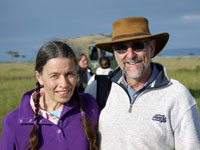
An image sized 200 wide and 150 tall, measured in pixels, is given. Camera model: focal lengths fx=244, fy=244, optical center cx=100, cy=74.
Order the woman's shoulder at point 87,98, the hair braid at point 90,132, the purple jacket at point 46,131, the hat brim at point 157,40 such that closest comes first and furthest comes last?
the purple jacket at point 46,131 → the hair braid at point 90,132 → the hat brim at point 157,40 → the woman's shoulder at point 87,98

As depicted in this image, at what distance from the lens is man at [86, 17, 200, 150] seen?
200 centimetres

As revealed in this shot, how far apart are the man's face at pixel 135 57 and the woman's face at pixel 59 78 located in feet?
1.70

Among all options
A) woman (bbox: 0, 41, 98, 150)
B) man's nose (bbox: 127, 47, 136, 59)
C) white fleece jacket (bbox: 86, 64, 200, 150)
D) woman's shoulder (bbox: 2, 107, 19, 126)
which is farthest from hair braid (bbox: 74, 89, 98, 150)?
man's nose (bbox: 127, 47, 136, 59)

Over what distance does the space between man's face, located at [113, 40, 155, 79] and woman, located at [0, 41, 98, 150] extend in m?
0.49

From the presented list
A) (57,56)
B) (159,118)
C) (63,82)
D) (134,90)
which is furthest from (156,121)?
(57,56)

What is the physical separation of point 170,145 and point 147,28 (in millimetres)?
1109

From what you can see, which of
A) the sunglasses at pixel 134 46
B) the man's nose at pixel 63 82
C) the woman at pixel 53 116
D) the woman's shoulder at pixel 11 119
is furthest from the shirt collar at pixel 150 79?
the woman's shoulder at pixel 11 119

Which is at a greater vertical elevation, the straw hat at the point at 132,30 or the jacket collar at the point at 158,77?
the straw hat at the point at 132,30

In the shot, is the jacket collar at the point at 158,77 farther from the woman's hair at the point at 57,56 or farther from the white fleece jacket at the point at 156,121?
the woman's hair at the point at 57,56

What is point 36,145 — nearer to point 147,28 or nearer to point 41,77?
point 41,77

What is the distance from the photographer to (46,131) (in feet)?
6.56

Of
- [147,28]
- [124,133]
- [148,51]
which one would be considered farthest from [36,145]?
[147,28]

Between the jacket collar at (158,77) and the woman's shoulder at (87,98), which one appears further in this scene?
the woman's shoulder at (87,98)

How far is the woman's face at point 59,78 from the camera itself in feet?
6.56
